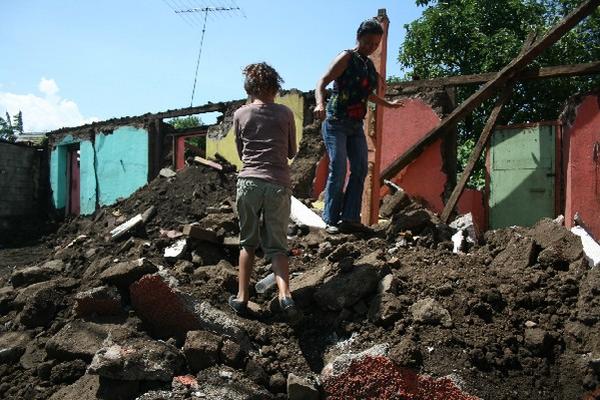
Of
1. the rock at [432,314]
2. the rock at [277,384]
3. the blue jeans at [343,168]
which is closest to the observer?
the rock at [277,384]

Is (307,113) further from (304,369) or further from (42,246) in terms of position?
(42,246)

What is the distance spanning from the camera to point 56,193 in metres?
13.6

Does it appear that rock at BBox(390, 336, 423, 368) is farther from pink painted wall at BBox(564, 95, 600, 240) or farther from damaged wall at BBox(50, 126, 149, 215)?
damaged wall at BBox(50, 126, 149, 215)

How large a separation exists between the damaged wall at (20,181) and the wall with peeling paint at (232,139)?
23.2ft

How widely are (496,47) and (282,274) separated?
9599 mm

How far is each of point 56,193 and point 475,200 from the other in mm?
11248

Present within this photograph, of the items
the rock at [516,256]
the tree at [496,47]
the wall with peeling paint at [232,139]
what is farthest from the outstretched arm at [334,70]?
the tree at [496,47]

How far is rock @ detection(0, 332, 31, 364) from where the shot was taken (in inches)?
131

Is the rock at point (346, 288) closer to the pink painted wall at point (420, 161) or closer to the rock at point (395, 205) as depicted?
the rock at point (395, 205)

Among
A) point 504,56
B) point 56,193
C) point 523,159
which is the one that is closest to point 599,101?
point 523,159

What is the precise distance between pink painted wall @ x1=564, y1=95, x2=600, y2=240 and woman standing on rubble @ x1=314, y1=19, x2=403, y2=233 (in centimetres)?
282

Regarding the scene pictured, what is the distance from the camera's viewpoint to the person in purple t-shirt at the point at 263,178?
308 cm

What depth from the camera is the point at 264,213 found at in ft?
10.3

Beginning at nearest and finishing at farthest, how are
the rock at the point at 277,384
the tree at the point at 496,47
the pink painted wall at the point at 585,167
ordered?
1. the rock at the point at 277,384
2. the pink painted wall at the point at 585,167
3. the tree at the point at 496,47
